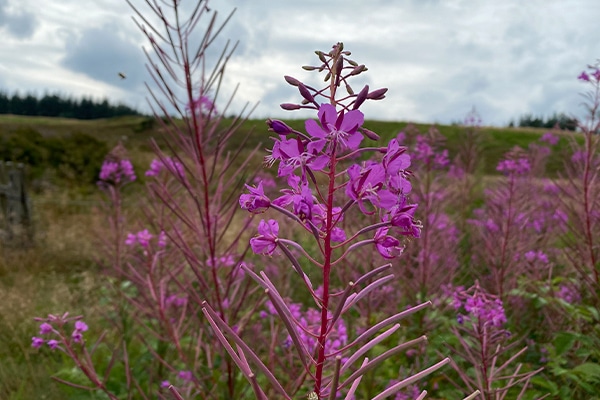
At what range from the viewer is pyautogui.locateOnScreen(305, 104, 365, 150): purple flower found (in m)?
0.93

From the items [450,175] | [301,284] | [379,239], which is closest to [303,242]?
[301,284]

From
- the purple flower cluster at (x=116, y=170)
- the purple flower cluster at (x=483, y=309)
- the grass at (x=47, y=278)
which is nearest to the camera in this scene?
the purple flower cluster at (x=483, y=309)

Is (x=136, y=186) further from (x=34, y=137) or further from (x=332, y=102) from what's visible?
(x=332, y=102)

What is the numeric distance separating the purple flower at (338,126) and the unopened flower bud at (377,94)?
7 cm

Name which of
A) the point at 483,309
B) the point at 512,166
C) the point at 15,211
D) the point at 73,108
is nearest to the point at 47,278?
the point at 15,211

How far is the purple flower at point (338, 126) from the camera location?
0.93m

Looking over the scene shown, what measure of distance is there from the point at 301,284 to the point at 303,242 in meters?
1.29

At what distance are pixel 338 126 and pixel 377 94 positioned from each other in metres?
0.11

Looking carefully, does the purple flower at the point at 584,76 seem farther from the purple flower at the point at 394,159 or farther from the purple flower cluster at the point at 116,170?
the purple flower cluster at the point at 116,170

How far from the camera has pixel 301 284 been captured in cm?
658

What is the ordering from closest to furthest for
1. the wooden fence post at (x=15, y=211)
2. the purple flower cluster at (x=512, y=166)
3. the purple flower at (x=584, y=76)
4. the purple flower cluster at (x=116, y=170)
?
the purple flower at (x=584, y=76) → the purple flower cluster at (x=512, y=166) → the purple flower cluster at (x=116, y=170) → the wooden fence post at (x=15, y=211)

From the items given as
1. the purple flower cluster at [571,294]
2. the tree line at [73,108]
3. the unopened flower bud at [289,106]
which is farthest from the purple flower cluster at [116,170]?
the tree line at [73,108]

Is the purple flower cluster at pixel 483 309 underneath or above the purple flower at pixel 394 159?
underneath

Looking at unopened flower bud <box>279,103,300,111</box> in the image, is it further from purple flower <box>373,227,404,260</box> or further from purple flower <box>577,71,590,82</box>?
purple flower <box>577,71,590,82</box>
